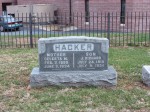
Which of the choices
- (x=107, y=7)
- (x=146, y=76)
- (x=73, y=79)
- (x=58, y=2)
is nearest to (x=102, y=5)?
(x=107, y=7)

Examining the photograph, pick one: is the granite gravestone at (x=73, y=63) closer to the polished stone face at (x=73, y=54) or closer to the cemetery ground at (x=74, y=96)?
the polished stone face at (x=73, y=54)

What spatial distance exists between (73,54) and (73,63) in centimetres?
17

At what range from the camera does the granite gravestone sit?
20.9 feet

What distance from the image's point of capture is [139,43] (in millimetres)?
12797

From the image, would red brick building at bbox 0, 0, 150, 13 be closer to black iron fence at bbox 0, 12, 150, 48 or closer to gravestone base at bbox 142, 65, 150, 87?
black iron fence at bbox 0, 12, 150, 48

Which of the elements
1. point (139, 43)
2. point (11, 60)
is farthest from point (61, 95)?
point (139, 43)

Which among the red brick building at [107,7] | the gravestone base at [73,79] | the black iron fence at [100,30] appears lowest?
the gravestone base at [73,79]

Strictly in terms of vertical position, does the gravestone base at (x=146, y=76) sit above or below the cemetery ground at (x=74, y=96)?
above

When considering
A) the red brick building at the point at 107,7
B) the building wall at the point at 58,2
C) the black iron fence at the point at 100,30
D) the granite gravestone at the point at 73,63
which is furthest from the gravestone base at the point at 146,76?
the building wall at the point at 58,2

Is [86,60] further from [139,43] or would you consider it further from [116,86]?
[139,43]

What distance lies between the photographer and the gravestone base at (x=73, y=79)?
20.9 feet

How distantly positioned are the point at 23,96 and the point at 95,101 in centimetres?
128

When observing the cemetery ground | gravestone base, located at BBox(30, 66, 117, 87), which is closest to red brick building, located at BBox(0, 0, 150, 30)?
the cemetery ground

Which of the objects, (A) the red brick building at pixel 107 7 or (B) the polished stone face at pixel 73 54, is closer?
(B) the polished stone face at pixel 73 54
